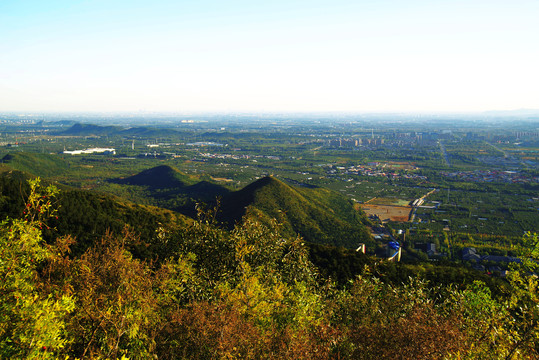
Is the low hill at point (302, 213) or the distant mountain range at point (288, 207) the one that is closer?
the low hill at point (302, 213)

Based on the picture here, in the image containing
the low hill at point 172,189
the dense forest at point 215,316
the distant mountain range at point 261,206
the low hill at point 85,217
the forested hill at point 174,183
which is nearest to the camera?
the dense forest at point 215,316

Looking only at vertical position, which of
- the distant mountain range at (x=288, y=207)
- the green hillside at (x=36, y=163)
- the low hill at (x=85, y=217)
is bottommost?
the distant mountain range at (x=288, y=207)

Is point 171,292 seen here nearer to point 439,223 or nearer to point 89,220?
point 89,220

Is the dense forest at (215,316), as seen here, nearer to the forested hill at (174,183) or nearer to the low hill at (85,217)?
the low hill at (85,217)

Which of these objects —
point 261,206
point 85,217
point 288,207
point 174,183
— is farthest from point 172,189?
point 85,217

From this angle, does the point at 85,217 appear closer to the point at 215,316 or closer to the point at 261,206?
the point at 215,316

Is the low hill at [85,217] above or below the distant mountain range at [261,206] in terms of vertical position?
above

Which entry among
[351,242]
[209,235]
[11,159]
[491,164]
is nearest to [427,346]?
[209,235]

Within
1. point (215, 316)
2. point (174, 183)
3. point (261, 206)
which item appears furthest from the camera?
point (174, 183)

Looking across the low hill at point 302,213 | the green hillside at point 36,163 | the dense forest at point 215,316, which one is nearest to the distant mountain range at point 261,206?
the low hill at point 302,213

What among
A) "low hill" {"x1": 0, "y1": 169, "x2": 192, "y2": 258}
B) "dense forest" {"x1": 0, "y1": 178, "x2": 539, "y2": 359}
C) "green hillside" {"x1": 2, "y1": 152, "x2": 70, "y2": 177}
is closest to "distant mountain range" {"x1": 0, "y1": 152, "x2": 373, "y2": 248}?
"low hill" {"x1": 0, "y1": 169, "x2": 192, "y2": 258}
